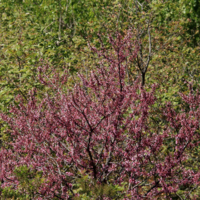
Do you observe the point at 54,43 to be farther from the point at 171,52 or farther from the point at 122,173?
the point at 122,173

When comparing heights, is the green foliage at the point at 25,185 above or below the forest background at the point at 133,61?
below

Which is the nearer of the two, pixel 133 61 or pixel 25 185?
pixel 25 185

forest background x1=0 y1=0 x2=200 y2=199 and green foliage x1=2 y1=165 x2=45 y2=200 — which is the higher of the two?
forest background x1=0 y1=0 x2=200 y2=199

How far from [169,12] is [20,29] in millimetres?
4227

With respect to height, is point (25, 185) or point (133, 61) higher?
point (133, 61)

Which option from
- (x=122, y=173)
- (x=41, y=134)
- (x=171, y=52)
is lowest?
(x=122, y=173)

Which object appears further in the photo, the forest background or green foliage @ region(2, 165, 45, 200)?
the forest background

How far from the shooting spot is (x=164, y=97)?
5.35 m

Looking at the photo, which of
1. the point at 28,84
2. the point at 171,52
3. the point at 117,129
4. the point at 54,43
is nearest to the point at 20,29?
the point at 54,43

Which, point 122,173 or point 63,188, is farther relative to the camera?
point 122,173

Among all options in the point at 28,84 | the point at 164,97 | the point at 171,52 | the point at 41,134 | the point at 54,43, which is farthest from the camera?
the point at 54,43

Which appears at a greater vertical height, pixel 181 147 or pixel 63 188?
pixel 181 147

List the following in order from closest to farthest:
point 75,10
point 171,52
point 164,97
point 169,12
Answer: point 164,97 → point 171,52 → point 169,12 → point 75,10

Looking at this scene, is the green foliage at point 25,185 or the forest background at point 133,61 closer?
the green foliage at point 25,185
